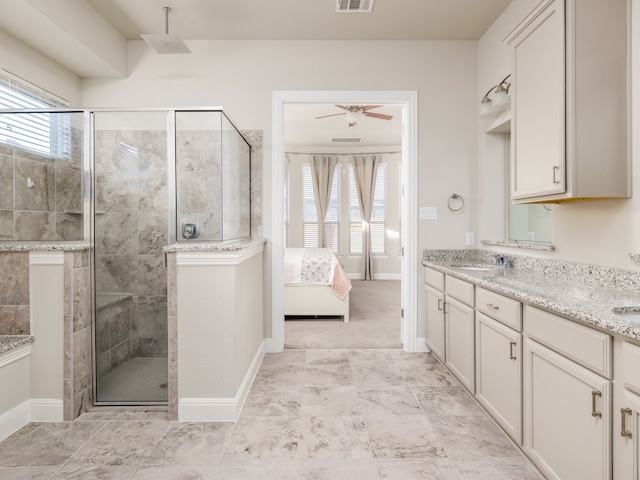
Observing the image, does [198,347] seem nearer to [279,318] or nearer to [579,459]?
[279,318]

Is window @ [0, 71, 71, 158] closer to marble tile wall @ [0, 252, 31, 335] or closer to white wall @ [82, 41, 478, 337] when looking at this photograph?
marble tile wall @ [0, 252, 31, 335]

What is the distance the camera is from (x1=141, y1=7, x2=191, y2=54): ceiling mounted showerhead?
2670 millimetres

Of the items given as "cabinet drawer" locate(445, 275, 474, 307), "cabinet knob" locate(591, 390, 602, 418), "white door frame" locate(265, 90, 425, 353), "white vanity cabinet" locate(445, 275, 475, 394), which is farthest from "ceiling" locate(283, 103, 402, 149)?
"cabinet knob" locate(591, 390, 602, 418)

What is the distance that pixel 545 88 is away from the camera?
1.85m

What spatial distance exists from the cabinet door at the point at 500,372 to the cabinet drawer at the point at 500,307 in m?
0.04

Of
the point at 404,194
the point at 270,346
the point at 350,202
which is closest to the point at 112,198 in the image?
the point at 270,346

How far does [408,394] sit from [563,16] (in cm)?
236

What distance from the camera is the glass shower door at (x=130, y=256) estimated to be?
2.43 meters

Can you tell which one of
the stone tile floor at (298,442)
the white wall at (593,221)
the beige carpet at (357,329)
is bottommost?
the stone tile floor at (298,442)

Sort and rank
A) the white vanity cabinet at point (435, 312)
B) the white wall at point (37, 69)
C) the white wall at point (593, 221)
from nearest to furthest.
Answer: the white wall at point (593, 221) → the white wall at point (37, 69) → the white vanity cabinet at point (435, 312)

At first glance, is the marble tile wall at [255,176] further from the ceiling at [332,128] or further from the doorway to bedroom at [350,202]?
the doorway to bedroom at [350,202]

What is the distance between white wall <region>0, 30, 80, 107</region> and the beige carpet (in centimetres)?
306

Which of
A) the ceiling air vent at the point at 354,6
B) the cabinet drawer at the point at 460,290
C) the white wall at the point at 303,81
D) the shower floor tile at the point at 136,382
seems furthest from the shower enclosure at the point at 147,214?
the cabinet drawer at the point at 460,290

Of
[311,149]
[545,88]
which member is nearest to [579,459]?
[545,88]
